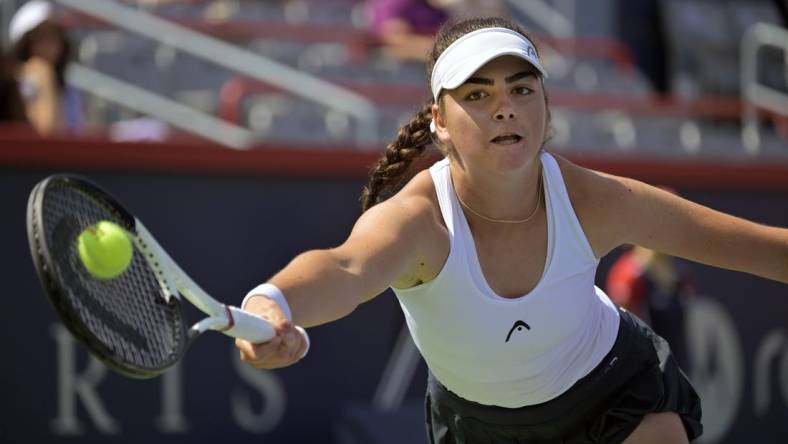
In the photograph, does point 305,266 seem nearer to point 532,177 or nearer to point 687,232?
point 532,177

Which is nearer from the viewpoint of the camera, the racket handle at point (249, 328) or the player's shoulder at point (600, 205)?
the racket handle at point (249, 328)

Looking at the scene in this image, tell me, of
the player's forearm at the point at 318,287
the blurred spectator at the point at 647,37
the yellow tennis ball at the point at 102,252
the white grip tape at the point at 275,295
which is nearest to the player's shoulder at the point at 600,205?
the player's forearm at the point at 318,287

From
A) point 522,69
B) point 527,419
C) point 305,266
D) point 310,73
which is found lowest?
point 527,419

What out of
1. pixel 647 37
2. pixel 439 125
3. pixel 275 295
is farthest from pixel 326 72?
pixel 275 295

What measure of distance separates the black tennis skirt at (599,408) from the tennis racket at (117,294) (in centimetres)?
112

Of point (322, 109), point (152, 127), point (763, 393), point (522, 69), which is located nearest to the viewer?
point (522, 69)

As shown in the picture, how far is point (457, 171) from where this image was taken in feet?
11.7

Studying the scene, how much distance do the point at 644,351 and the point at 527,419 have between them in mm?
391

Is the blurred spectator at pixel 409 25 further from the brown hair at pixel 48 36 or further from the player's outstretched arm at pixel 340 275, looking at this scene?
the player's outstretched arm at pixel 340 275

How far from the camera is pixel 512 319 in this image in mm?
3445

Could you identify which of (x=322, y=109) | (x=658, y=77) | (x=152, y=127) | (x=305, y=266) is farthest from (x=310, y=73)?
(x=305, y=266)

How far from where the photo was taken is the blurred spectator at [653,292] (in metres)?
7.54

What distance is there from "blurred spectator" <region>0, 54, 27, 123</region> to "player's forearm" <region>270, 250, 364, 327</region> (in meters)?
4.42

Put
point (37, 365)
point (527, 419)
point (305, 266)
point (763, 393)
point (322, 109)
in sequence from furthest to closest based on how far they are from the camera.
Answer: point (322, 109)
point (763, 393)
point (37, 365)
point (527, 419)
point (305, 266)
